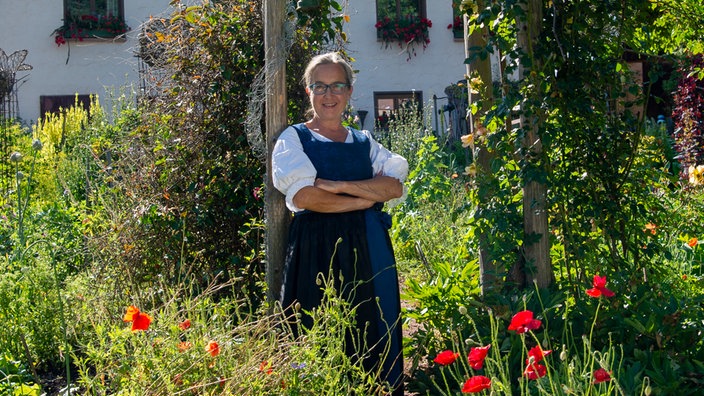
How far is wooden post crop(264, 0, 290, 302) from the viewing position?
3.49 meters

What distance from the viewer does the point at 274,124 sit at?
3.49 metres

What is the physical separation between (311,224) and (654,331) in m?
1.25

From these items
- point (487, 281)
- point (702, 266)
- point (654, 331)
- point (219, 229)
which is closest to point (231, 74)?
point (219, 229)

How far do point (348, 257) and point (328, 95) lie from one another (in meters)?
0.60

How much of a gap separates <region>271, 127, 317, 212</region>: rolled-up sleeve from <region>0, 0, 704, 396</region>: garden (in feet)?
1.32

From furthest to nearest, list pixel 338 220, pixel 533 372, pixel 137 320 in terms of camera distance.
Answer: pixel 338 220 < pixel 137 320 < pixel 533 372

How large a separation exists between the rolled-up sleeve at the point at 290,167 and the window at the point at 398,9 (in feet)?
40.8

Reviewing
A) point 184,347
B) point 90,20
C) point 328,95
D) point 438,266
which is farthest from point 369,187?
point 90,20

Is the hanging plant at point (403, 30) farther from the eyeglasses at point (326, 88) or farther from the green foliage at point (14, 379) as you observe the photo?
the green foliage at point (14, 379)

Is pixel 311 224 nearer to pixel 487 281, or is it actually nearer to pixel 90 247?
pixel 487 281

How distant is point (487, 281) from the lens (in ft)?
11.8

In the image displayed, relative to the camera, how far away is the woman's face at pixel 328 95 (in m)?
3.26

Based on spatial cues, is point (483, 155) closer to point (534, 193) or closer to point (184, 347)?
point (534, 193)

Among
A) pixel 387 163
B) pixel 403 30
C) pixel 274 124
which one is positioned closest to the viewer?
pixel 387 163
